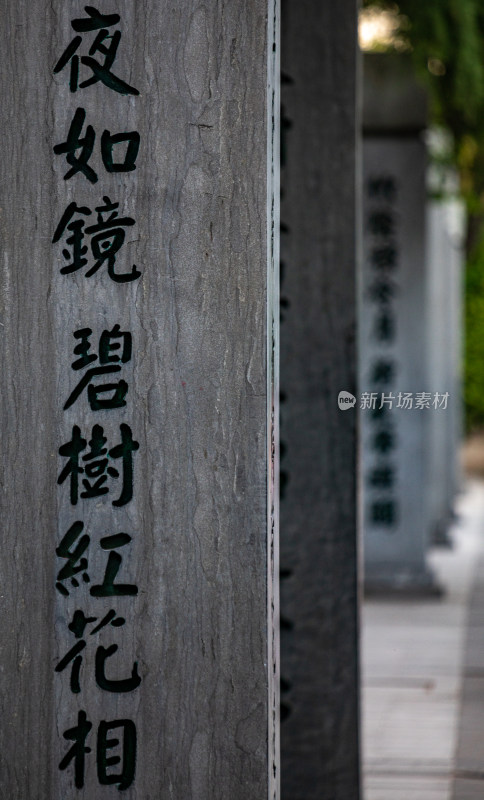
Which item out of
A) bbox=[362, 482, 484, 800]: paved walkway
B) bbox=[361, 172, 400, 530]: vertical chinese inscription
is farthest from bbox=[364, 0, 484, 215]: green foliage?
bbox=[362, 482, 484, 800]: paved walkway

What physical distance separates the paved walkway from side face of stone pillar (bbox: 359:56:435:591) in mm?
596

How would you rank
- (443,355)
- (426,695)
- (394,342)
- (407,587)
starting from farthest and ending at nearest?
(443,355)
(407,587)
(394,342)
(426,695)

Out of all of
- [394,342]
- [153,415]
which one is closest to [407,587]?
[394,342]

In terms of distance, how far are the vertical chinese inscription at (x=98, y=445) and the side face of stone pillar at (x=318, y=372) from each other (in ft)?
4.10

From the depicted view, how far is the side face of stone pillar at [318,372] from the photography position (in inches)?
142

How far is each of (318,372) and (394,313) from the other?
185 inches

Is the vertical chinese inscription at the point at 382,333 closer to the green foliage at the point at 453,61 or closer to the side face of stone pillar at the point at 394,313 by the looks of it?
the side face of stone pillar at the point at 394,313

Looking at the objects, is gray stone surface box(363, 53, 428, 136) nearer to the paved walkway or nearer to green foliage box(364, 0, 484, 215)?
green foliage box(364, 0, 484, 215)

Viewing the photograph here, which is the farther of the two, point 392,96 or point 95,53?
point 392,96

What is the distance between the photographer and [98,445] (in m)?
2.43

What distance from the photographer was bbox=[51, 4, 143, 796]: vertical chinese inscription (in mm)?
2424

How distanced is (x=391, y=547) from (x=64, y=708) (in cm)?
607

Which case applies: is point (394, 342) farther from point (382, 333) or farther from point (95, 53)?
point (95, 53)

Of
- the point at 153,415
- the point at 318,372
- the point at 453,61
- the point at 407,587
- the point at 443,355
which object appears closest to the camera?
the point at 153,415
